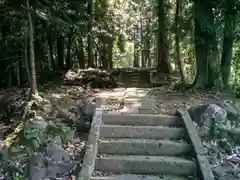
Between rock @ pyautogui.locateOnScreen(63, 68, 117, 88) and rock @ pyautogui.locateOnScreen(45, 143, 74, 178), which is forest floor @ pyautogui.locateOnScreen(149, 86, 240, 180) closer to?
rock @ pyautogui.locateOnScreen(45, 143, 74, 178)

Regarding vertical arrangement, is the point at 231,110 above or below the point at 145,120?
above

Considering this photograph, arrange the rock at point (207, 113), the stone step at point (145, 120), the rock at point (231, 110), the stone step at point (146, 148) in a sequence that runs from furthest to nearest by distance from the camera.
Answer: the rock at point (231, 110) < the stone step at point (145, 120) < the rock at point (207, 113) < the stone step at point (146, 148)

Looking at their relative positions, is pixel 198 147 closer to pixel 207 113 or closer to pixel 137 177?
pixel 207 113

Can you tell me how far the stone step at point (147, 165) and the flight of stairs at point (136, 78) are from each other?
27.7 feet

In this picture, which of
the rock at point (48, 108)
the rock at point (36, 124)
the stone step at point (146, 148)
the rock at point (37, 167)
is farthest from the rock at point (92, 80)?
the rock at point (37, 167)

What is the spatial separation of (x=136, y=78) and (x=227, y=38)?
697cm

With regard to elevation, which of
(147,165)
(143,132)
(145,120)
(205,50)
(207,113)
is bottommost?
(147,165)


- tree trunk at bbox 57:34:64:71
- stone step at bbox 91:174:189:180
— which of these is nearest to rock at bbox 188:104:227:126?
stone step at bbox 91:174:189:180

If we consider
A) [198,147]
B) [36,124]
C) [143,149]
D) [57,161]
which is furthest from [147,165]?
[36,124]

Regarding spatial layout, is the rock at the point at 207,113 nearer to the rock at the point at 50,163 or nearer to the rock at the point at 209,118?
the rock at the point at 209,118

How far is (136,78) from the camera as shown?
14555 mm

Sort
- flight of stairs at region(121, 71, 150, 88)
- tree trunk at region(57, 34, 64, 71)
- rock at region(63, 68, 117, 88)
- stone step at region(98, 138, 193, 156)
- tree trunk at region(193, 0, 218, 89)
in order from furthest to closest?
tree trunk at region(57, 34, 64, 71)
flight of stairs at region(121, 71, 150, 88)
rock at region(63, 68, 117, 88)
tree trunk at region(193, 0, 218, 89)
stone step at region(98, 138, 193, 156)

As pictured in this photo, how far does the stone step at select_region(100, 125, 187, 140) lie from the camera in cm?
534

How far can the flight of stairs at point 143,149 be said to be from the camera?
471 cm
